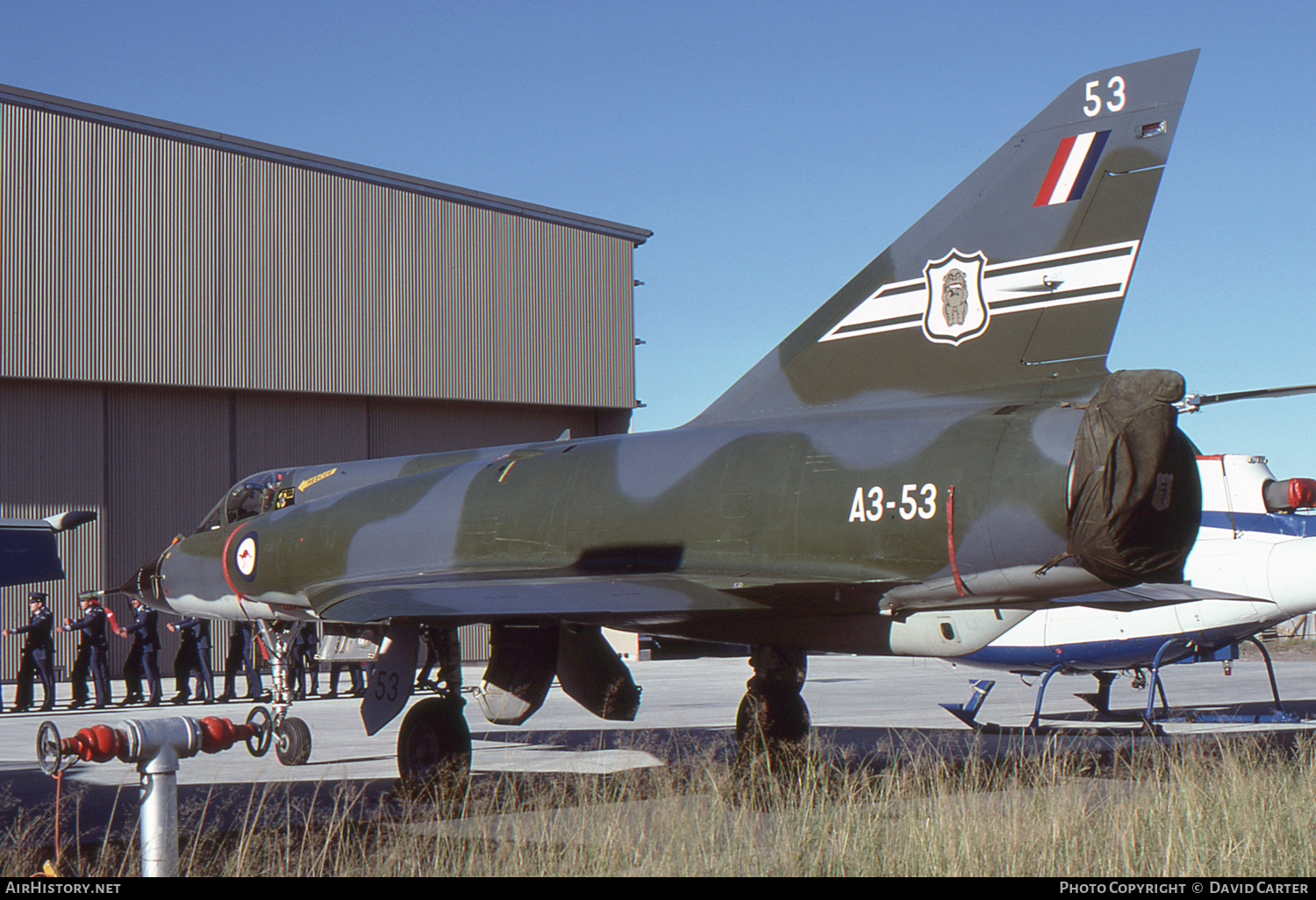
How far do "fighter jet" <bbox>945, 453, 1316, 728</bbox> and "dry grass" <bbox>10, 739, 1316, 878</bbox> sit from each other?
13.9 ft

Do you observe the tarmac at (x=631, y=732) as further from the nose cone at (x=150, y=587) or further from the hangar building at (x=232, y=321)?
the hangar building at (x=232, y=321)

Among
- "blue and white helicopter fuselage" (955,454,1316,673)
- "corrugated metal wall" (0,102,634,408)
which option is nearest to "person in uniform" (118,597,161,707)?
"corrugated metal wall" (0,102,634,408)

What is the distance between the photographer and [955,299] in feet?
27.5

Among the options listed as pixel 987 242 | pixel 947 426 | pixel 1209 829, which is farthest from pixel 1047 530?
pixel 987 242

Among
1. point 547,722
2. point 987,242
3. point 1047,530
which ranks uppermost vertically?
point 987,242

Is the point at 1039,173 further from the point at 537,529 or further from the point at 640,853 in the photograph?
the point at 640,853

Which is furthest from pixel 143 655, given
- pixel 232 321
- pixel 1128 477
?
pixel 1128 477

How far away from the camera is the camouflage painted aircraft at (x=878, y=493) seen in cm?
709

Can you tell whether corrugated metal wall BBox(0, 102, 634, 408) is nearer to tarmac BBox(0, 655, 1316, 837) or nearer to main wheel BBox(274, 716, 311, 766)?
tarmac BBox(0, 655, 1316, 837)

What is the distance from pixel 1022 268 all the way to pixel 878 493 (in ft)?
5.94

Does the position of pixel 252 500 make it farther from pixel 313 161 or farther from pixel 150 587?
pixel 313 161

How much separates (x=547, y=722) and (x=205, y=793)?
21.2ft

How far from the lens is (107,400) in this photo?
87.5 ft

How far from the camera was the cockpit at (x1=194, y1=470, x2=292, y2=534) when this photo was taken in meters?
11.8
